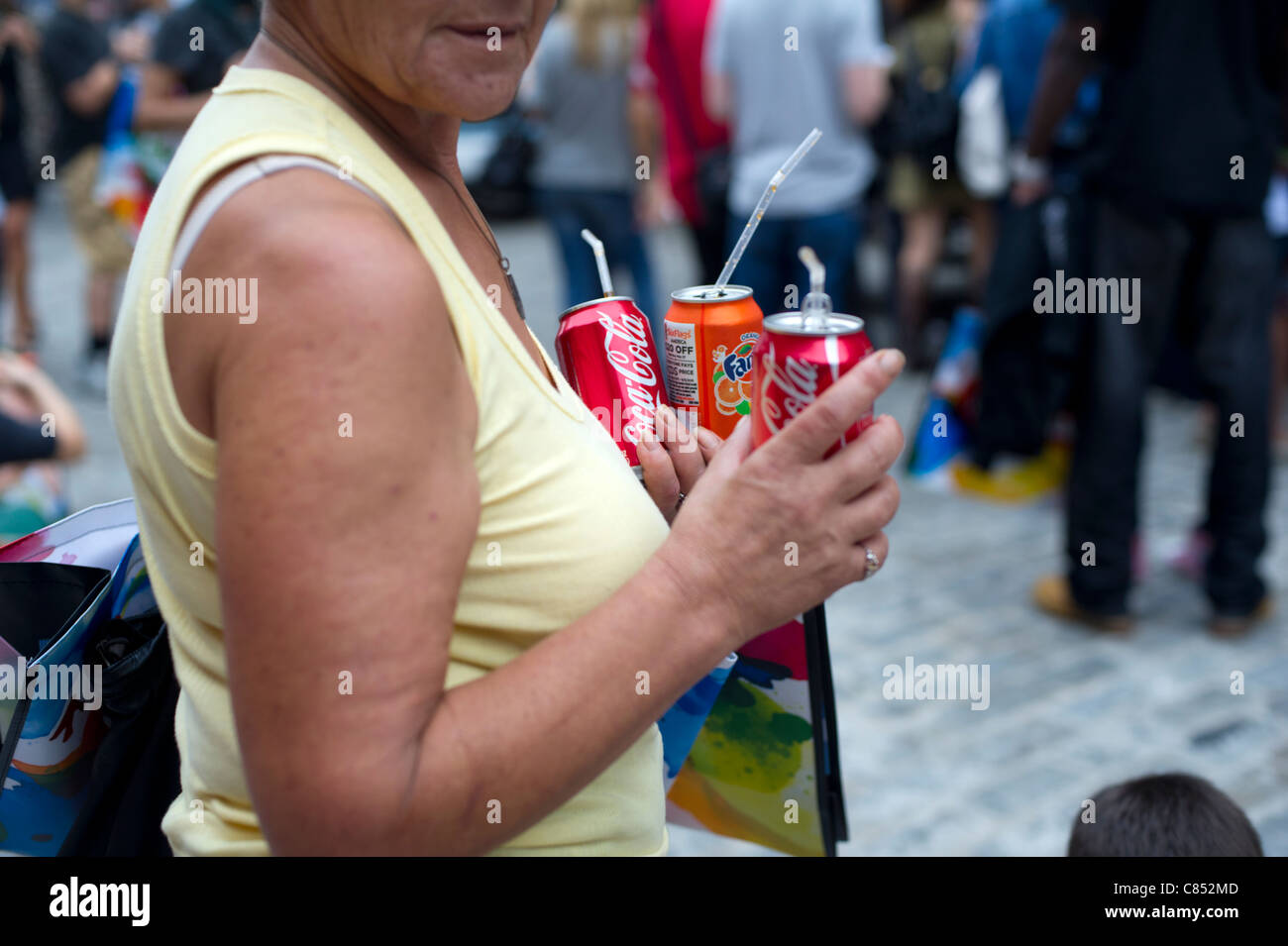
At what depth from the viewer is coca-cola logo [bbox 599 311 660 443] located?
1.51 meters

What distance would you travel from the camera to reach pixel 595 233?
620 cm

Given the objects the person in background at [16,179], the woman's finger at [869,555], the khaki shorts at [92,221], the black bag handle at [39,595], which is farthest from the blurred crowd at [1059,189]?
the person in background at [16,179]

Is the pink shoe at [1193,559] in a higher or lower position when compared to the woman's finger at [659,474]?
lower

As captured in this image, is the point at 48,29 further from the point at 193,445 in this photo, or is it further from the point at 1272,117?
the point at 193,445

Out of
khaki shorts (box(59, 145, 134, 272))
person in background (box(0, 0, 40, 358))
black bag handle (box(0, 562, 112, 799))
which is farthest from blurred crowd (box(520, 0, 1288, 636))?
person in background (box(0, 0, 40, 358))

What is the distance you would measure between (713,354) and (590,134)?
4.74m

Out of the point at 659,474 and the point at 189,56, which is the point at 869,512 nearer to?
the point at 659,474

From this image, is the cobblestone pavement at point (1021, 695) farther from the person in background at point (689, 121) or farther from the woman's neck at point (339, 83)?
the woman's neck at point (339, 83)

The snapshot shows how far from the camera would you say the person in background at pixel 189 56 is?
15.1 feet

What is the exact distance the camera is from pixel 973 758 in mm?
3457

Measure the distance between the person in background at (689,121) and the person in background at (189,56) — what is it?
1889 mm

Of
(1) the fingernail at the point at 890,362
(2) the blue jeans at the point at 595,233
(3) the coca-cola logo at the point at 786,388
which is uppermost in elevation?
(2) the blue jeans at the point at 595,233

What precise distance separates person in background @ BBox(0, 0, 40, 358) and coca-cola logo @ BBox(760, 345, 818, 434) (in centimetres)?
779

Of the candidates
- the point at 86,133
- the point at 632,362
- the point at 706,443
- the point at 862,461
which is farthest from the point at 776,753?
the point at 86,133
